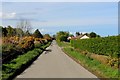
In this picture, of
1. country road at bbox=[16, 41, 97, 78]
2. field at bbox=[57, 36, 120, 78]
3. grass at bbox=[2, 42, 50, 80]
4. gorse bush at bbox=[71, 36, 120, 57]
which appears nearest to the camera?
grass at bbox=[2, 42, 50, 80]

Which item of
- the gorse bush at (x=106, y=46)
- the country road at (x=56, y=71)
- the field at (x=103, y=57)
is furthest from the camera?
the gorse bush at (x=106, y=46)

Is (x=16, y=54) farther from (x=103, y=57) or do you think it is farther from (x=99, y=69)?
(x=99, y=69)

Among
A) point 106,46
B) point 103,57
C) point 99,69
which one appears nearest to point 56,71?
point 99,69

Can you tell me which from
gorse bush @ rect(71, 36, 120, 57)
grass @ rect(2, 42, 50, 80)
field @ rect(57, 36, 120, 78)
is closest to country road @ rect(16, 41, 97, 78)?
grass @ rect(2, 42, 50, 80)

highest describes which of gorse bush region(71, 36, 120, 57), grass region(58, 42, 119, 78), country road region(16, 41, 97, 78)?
gorse bush region(71, 36, 120, 57)

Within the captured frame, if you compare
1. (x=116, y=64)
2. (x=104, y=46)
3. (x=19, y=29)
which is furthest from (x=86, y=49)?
(x=19, y=29)

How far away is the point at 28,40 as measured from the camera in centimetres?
5088

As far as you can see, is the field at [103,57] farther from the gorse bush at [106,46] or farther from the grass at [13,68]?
the grass at [13,68]

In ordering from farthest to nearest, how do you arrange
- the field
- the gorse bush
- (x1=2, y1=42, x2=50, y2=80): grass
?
the gorse bush → the field → (x1=2, y1=42, x2=50, y2=80): grass

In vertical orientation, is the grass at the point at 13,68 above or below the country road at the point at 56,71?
above

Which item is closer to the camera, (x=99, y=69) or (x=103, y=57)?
(x=99, y=69)

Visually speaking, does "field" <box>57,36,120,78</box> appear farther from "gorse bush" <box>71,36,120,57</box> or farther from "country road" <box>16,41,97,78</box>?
"country road" <box>16,41,97,78</box>

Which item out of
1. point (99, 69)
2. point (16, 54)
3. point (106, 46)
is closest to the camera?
point (99, 69)

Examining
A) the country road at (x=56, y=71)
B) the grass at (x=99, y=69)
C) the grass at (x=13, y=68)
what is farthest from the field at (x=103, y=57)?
the grass at (x=13, y=68)
